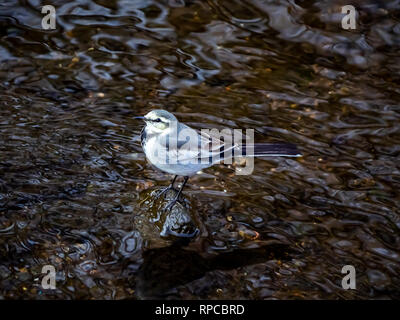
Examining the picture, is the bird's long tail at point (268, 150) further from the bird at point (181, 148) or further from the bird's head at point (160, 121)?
the bird's head at point (160, 121)

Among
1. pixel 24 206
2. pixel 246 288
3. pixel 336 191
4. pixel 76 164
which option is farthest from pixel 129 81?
pixel 246 288

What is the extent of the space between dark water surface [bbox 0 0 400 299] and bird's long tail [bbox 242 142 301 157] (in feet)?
2.16

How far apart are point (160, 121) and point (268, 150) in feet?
3.84

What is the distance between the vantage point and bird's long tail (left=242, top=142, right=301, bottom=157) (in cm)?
559

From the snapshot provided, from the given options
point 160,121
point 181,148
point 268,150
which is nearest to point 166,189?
point 181,148

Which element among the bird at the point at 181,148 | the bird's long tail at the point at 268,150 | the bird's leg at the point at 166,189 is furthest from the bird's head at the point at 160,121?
the bird's long tail at the point at 268,150

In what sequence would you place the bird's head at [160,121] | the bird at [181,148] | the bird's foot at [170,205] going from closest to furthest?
the bird at [181,148] → the bird's head at [160,121] → the bird's foot at [170,205]

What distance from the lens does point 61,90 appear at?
771cm

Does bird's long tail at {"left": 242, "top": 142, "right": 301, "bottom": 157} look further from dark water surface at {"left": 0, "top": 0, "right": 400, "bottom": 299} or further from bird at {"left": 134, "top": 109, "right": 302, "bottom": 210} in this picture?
dark water surface at {"left": 0, "top": 0, "right": 400, "bottom": 299}

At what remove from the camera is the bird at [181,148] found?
5453 mm

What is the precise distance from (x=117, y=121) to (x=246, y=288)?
3110mm

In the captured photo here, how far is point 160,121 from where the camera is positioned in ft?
18.4

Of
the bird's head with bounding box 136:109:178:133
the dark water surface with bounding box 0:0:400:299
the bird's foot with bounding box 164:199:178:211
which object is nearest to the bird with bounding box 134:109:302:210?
the bird's head with bounding box 136:109:178:133

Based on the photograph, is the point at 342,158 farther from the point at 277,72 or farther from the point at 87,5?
the point at 87,5
